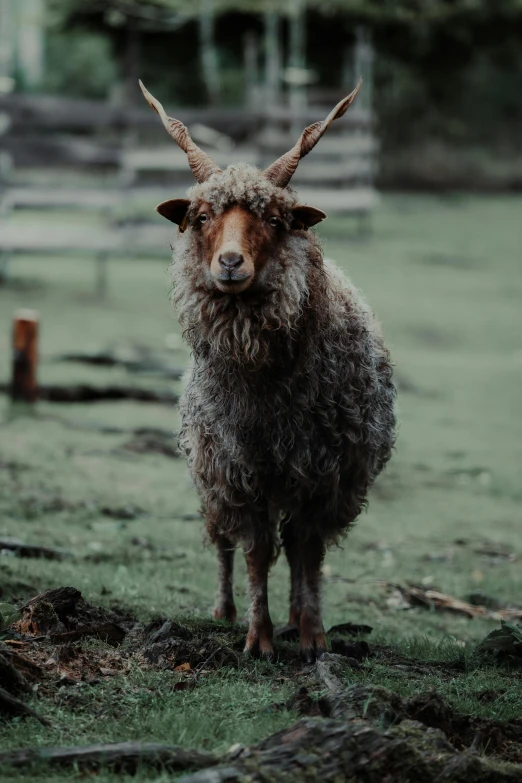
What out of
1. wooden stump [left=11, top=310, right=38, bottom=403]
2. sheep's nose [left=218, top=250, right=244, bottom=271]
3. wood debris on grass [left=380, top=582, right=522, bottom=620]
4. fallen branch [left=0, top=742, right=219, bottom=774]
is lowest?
wood debris on grass [left=380, top=582, right=522, bottom=620]

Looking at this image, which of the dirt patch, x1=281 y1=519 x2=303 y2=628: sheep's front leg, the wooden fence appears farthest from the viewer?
the wooden fence

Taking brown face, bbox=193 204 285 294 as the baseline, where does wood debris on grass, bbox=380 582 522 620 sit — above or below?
below

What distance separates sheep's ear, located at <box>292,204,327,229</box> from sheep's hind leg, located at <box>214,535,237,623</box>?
1791 millimetres

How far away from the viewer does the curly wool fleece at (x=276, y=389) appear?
5.35m

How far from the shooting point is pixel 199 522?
9.03 m

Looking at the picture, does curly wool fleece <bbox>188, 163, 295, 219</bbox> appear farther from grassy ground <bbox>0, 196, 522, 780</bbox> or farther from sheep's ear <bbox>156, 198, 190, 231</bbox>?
grassy ground <bbox>0, 196, 522, 780</bbox>

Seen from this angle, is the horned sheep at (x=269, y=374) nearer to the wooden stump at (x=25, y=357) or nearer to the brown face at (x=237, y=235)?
the brown face at (x=237, y=235)

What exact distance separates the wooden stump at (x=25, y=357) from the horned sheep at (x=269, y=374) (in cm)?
558

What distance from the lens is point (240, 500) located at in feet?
18.6

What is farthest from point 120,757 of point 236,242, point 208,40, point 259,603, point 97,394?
point 208,40

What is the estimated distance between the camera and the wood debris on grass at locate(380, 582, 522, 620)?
755 centimetres

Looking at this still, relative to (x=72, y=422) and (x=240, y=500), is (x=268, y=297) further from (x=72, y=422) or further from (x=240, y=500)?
(x=72, y=422)

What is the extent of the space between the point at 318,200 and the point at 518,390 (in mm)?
10959

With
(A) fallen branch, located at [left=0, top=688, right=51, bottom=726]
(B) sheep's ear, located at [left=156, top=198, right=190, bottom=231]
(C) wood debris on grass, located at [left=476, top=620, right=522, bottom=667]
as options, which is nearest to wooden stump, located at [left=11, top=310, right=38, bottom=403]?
(B) sheep's ear, located at [left=156, top=198, right=190, bottom=231]
